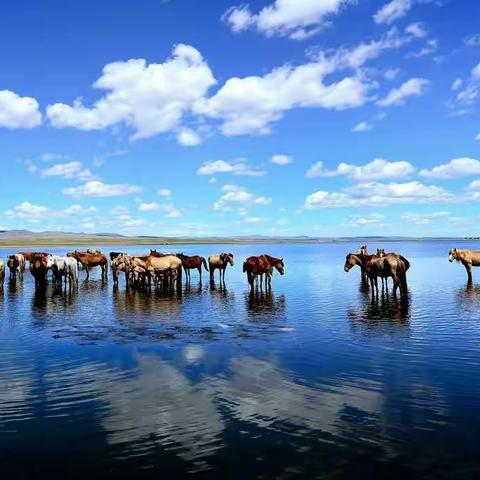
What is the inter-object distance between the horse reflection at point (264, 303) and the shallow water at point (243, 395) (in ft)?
2.09

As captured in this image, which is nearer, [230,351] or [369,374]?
[369,374]

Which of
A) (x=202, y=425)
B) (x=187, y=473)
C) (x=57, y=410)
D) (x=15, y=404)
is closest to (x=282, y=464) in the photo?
(x=187, y=473)

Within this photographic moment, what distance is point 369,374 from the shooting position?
11.2 meters

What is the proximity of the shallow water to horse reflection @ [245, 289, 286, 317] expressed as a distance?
2.09 ft

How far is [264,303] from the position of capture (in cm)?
2362

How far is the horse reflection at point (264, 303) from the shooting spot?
20656 mm

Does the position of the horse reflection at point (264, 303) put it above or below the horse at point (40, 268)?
below

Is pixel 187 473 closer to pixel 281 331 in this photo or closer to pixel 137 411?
pixel 137 411

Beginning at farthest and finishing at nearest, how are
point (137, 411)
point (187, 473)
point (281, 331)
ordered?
point (281, 331) < point (137, 411) < point (187, 473)

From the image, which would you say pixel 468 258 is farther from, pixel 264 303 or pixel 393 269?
pixel 264 303

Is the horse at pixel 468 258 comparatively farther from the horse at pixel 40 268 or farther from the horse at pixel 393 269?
the horse at pixel 40 268

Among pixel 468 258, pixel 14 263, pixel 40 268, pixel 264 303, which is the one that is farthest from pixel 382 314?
pixel 14 263

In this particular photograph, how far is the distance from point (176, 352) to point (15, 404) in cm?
468

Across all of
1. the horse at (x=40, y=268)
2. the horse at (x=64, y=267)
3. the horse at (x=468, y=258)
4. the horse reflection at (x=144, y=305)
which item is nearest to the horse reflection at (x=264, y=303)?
the horse reflection at (x=144, y=305)
